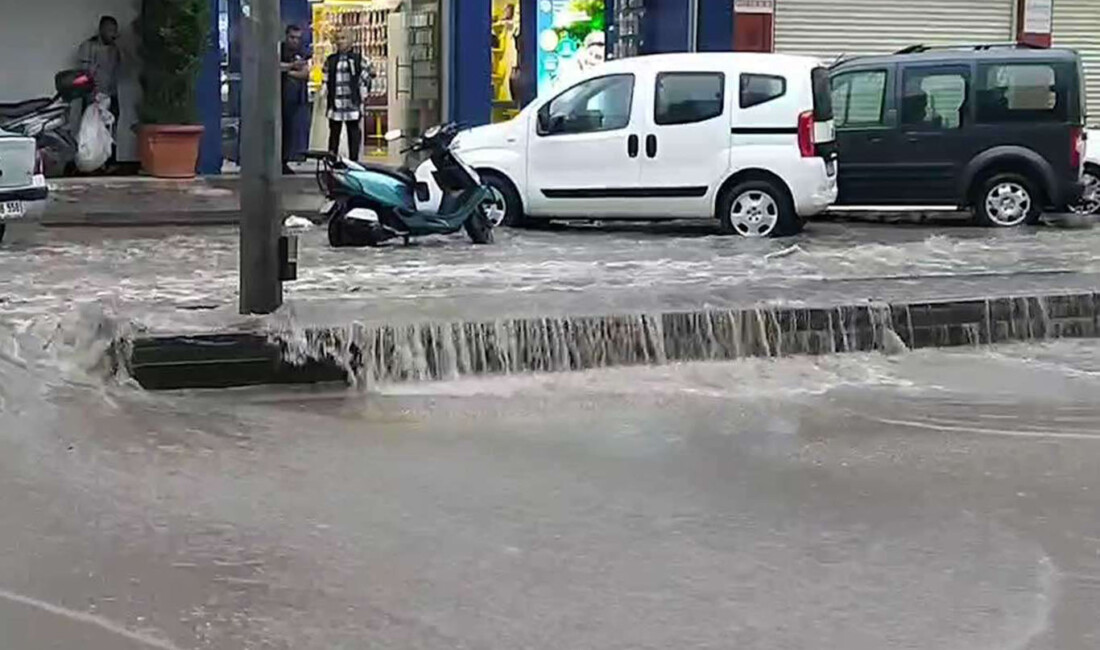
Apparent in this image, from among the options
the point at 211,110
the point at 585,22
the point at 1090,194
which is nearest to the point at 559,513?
the point at 1090,194

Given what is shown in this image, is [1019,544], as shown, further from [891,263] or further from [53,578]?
[891,263]

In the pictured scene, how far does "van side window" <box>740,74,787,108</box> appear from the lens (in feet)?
46.6

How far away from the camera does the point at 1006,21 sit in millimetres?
22234

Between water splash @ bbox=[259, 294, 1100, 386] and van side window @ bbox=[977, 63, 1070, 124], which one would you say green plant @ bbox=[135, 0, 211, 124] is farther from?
water splash @ bbox=[259, 294, 1100, 386]

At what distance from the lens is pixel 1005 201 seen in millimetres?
15516

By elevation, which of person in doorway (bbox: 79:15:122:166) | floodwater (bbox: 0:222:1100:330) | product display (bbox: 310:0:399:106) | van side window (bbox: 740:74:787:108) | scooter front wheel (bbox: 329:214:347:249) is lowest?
floodwater (bbox: 0:222:1100:330)

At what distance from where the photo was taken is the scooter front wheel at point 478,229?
13.4 meters

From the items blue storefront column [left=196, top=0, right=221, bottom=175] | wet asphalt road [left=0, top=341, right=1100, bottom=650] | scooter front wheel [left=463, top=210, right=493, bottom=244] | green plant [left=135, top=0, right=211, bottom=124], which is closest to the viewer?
wet asphalt road [left=0, top=341, right=1100, bottom=650]

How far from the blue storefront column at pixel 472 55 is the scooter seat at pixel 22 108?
197 inches

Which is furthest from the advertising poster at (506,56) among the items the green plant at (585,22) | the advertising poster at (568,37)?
the green plant at (585,22)

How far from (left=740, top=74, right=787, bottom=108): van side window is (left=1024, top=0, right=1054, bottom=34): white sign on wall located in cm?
924

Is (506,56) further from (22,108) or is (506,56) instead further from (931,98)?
(931,98)

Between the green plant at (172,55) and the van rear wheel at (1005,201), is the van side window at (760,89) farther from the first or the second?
the green plant at (172,55)

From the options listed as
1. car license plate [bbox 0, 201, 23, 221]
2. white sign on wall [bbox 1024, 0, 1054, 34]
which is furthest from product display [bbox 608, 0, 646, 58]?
car license plate [bbox 0, 201, 23, 221]
